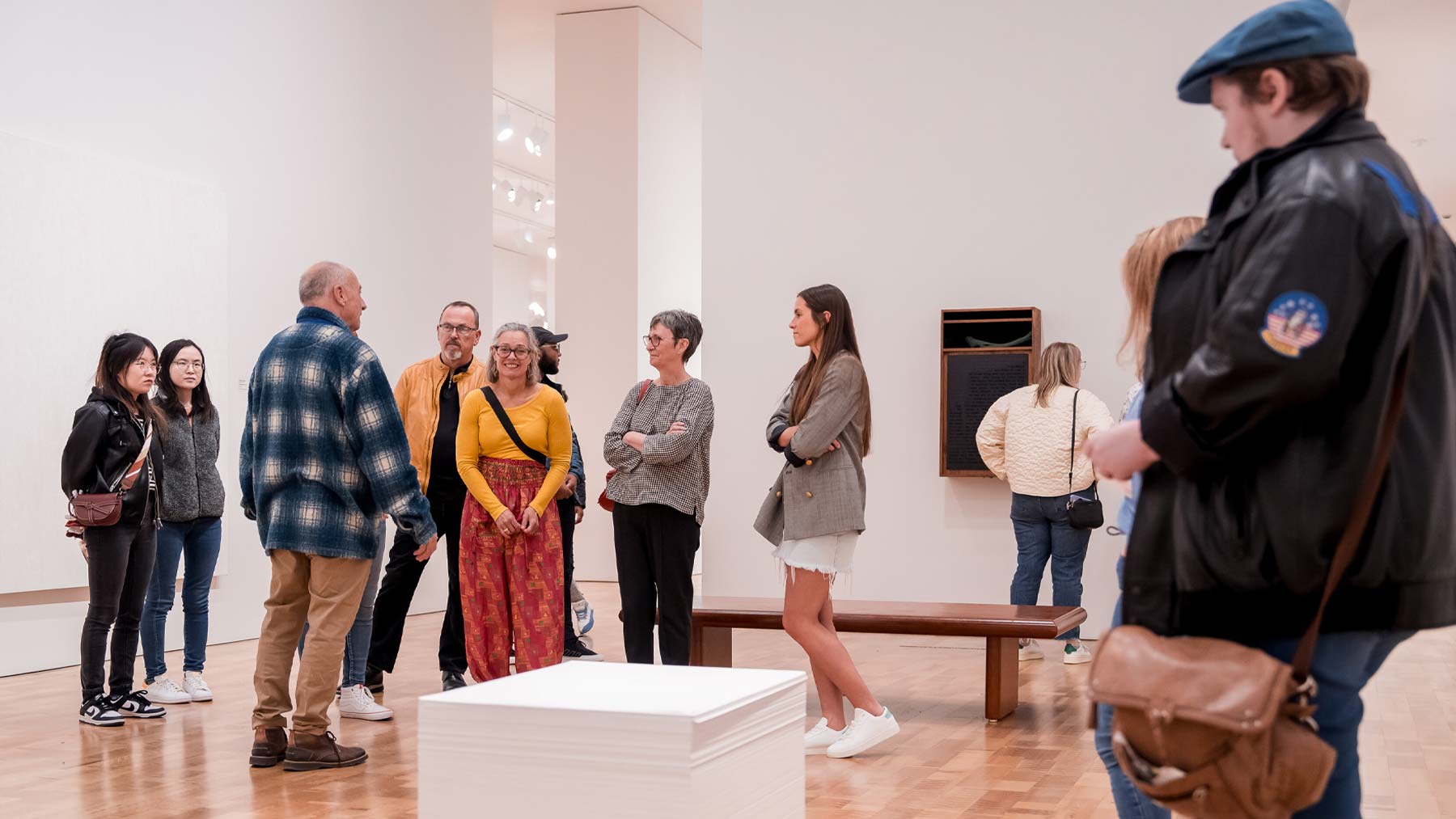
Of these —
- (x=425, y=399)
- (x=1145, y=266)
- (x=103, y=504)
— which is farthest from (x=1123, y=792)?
(x=103, y=504)

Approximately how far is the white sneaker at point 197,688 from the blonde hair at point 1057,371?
4.05 m

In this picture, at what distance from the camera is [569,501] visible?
6035 millimetres

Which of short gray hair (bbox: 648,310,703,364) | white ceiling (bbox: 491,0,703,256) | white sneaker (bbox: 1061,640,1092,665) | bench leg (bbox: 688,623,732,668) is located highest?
white ceiling (bbox: 491,0,703,256)

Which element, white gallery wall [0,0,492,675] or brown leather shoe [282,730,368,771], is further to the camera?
white gallery wall [0,0,492,675]

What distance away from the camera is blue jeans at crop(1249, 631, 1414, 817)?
4.94 feet

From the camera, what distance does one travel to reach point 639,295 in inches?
429

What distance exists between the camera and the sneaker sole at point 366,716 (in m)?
4.94

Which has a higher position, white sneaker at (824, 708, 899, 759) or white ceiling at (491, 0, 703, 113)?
white ceiling at (491, 0, 703, 113)

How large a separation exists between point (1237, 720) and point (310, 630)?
10.8 feet

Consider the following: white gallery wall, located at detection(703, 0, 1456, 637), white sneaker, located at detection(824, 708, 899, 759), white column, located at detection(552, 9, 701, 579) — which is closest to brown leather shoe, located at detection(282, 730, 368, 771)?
white sneaker, located at detection(824, 708, 899, 759)

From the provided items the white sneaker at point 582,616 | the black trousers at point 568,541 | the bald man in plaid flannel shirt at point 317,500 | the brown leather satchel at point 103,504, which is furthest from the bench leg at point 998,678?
the brown leather satchel at point 103,504

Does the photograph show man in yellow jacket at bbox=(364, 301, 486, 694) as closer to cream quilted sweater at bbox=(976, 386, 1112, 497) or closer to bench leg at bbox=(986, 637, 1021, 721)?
bench leg at bbox=(986, 637, 1021, 721)

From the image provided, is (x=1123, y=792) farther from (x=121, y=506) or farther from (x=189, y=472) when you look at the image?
(x=189, y=472)

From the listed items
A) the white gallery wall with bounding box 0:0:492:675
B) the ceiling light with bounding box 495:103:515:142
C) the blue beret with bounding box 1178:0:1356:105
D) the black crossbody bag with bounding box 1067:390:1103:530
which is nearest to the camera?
the blue beret with bounding box 1178:0:1356:105
